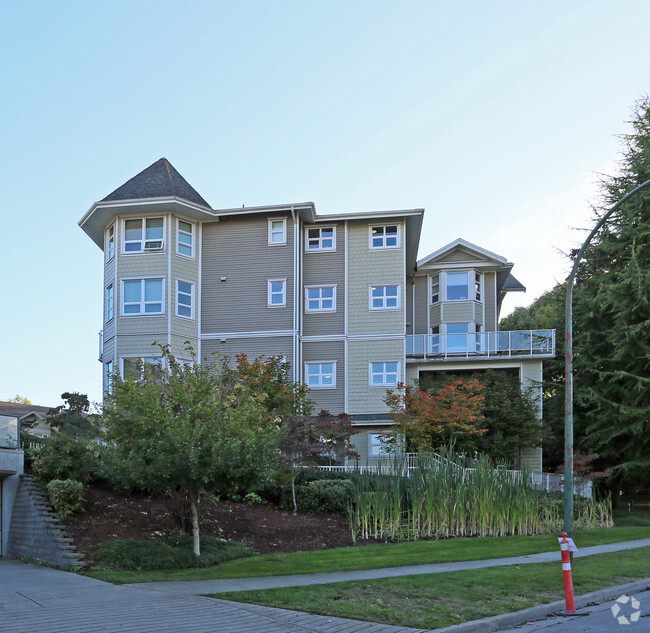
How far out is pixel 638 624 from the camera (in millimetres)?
9773

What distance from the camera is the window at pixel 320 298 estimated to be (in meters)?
34.3

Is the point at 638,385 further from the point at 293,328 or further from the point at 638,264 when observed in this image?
the point at 293,328

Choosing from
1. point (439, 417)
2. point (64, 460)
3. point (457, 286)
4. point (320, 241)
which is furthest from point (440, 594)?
point (457, 286)

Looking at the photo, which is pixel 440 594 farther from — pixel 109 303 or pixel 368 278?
pixel 109 303

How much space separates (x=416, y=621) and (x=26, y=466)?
1363 centimetres

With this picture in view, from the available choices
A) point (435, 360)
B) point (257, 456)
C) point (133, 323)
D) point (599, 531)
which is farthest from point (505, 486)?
point (133, 323)

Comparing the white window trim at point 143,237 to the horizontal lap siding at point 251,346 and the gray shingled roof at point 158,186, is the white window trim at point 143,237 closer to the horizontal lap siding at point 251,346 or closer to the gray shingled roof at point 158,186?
the gray shingled roof at point 158,186

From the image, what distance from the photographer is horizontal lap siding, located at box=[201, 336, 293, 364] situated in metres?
33.0

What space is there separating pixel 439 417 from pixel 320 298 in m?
8.96

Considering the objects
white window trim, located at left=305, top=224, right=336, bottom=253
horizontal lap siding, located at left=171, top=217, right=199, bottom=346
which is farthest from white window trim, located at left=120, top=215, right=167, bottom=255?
white window trim, located at left=305, top=224, right=336, bottom=253

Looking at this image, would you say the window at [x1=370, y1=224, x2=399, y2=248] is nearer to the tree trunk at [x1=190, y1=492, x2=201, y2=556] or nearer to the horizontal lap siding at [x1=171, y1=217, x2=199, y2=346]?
the horizontal lap siding at [x1=171, y1=217, x2=199, y2=346]

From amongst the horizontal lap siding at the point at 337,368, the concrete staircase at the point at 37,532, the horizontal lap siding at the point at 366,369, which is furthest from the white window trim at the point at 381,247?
the concrete staircase at the point at 37,532

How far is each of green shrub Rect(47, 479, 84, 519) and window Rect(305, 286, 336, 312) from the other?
57.8 feet

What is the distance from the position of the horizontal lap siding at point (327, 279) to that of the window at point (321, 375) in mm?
1380
